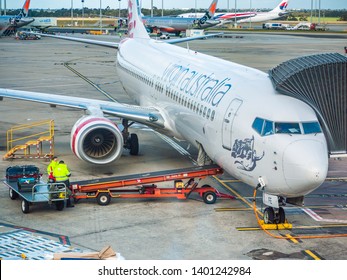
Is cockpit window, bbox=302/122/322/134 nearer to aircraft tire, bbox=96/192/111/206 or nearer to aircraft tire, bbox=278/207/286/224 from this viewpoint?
aircraft tire, bbox=278/207/286/224

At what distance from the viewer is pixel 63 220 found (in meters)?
21.2

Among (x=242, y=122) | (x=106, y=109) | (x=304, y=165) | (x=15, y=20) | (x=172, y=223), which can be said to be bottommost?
(x=172, y=223)

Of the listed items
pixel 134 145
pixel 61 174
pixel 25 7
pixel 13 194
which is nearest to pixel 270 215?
pixel 61 174

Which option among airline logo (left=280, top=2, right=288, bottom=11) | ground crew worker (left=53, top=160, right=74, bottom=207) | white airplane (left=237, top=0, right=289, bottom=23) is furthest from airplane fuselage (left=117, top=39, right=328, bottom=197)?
white airplane (left=237, top=0, right=289, bottom=23)

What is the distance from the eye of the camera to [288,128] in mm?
19016

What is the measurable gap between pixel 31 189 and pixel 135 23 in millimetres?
20762

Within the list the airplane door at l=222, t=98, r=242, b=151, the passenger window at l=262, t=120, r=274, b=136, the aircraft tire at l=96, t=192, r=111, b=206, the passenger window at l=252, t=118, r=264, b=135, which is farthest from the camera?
the aircraft tire at l=96, t=192, r=111, b=206

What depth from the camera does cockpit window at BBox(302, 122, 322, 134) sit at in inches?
747

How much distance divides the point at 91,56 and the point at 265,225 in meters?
68.8

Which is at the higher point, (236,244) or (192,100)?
(192,100)

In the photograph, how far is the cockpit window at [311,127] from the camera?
18978 millimetres

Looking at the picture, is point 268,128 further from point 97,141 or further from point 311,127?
point 97,141

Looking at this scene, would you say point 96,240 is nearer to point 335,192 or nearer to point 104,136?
point 104,136

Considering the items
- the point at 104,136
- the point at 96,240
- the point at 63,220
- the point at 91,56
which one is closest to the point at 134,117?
the point at 104,136
